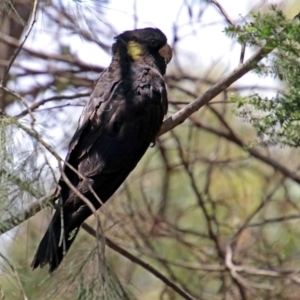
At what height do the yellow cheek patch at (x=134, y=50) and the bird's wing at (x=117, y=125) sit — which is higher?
the yellow cheek patch at (x=134, y=50)

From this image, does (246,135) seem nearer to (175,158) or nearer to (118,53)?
(175,158)

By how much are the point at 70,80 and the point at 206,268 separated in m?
1.48

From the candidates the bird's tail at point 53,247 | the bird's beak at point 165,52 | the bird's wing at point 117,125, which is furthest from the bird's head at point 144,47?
the bird's tail at point 53,247

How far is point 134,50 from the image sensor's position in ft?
11.8

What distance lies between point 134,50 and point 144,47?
5 centimetres

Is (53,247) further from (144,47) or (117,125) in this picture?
(144,47)

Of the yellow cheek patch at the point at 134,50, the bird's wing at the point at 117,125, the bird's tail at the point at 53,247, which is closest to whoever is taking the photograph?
the bird's tail at the point at 53,247

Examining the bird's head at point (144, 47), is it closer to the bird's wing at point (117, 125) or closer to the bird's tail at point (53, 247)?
the bird's wing at point (117, 125)

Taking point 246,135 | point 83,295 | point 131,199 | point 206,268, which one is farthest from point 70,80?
point 83,295

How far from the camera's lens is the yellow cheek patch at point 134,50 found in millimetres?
3588

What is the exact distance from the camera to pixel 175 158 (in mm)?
4902

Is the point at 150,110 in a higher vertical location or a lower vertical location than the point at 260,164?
lower

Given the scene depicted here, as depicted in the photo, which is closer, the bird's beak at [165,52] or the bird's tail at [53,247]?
the bird's tail at [53,247]

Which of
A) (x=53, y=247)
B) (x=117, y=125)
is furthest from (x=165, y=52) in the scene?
(x=53, y=247)
